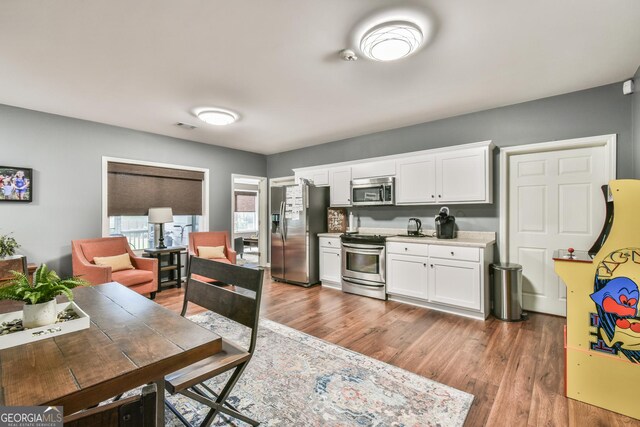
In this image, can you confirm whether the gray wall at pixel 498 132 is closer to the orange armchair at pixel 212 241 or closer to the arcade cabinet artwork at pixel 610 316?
the arcade cabinet artwork at pixel 610 316

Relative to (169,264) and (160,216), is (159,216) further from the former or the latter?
(169,264)

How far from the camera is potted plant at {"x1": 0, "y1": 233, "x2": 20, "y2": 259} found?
3371 mm

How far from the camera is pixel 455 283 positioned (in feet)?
11.6

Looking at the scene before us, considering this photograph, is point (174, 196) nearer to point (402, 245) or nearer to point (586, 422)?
point (402, 245)

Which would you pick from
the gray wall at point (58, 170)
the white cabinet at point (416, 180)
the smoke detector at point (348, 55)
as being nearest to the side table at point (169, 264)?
the gray wall at point (58, 170)

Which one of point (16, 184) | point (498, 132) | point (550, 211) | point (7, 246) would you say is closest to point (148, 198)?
point (16, 184)

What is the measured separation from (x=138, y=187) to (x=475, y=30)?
4887mm

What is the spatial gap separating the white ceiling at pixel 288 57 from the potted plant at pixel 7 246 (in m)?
1.62

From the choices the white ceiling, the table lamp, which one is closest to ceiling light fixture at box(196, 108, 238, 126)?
the white ceiling

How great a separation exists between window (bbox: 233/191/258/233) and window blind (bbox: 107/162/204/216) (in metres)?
3.80

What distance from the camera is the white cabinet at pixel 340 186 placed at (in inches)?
195

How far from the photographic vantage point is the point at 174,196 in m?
5.16

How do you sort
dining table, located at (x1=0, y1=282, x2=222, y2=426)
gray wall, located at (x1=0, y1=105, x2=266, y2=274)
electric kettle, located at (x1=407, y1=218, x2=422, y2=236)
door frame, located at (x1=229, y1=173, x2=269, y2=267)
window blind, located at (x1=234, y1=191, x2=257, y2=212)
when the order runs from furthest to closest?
window blind, located at (x1=234, y1=191, x2=257, y2=212)
door frame, located at (x1=229, y1=173, x2=269, y2=267)
electric kettle, located at (x1=407, y1=218, x2=422, y2=236)
gray wall, located at (x1=0, y1=105, x2=266, y2=274)
dining table, located at (x1=0, y1=282, x2=222, y2=426)

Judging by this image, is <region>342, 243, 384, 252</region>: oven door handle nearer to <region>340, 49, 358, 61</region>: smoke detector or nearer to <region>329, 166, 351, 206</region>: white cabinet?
<region>329, 166, 351, 206</region>: white cabinet
